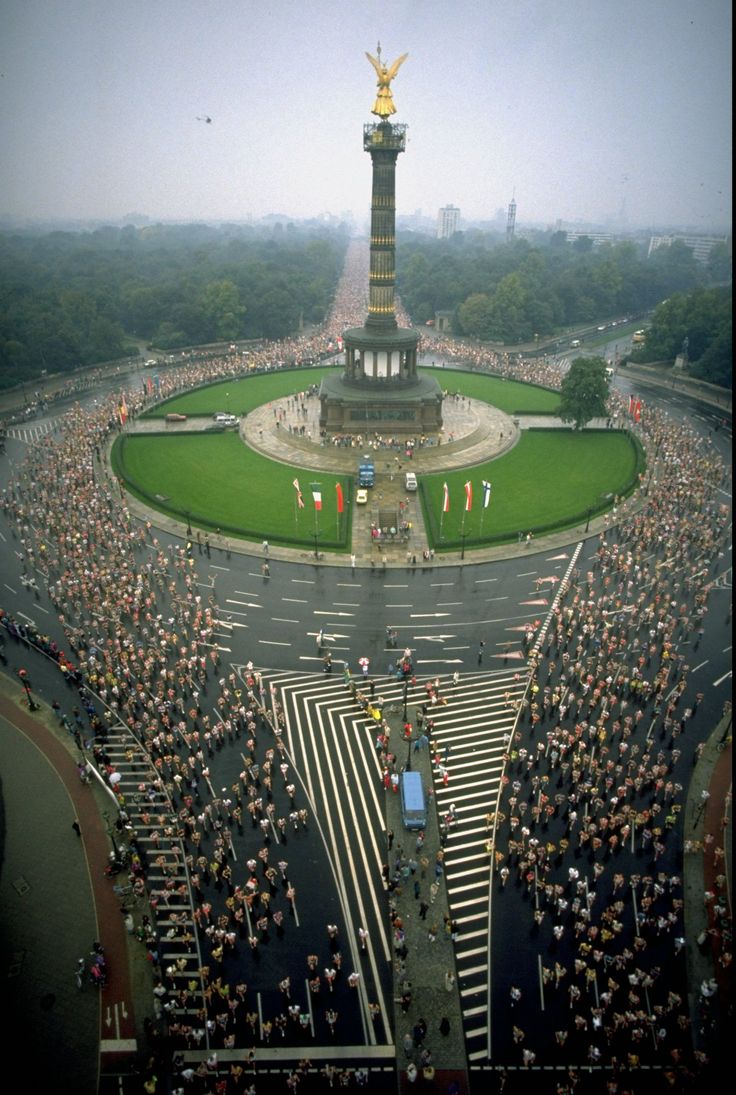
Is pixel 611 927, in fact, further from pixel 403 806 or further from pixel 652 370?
pixel 652 370

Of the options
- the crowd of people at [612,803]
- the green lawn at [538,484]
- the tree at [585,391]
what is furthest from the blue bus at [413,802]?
the tree at [585,391]

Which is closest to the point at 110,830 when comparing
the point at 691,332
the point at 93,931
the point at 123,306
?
the point at 93,931

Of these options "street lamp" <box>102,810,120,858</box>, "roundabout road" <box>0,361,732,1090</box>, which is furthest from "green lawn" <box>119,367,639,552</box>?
"street lamp" <box>102,810,120,858</box>

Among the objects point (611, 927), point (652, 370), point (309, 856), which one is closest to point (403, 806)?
point (309, 856)

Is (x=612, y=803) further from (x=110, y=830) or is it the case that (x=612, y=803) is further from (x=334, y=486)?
(x=334, y=486)

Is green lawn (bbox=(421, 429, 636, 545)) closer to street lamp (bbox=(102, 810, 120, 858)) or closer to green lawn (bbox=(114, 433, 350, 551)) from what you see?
green lawn (bbox=(114, 433, 350, 551))

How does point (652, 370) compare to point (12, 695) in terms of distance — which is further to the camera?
point (652, 370)
